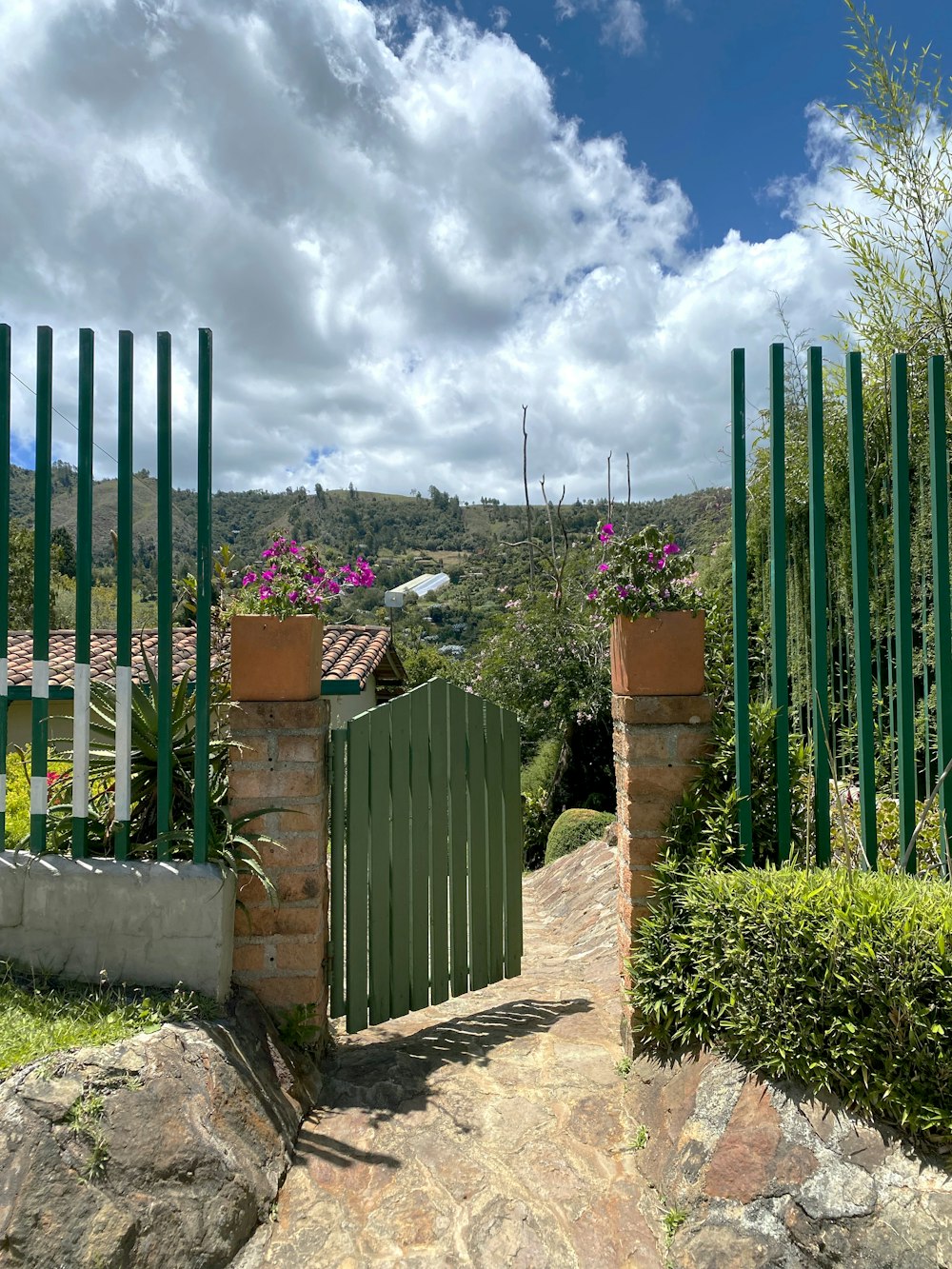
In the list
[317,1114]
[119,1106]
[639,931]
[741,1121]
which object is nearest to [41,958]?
[119,1106]

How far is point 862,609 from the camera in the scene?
3.22 meters

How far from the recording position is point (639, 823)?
3.28 m

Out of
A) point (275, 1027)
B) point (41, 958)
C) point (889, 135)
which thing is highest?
point (889, 135)

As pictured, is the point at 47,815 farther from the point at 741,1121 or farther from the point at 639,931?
the point at 741,1121

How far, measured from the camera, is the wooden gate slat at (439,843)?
3922 mm

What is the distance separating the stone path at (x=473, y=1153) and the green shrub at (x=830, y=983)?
0.58 meters

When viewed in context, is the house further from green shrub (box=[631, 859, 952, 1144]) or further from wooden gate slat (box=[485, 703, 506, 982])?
green shrub (box=[631, 859, 952, 1144])

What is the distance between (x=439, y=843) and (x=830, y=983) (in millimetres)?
1992

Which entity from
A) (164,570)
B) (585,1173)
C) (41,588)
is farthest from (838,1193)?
(41,588)

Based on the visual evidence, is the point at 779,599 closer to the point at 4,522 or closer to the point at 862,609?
the point at 862,609

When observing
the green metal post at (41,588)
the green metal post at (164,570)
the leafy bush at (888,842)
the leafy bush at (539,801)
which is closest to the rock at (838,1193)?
→ the leafy bush at (888,842)

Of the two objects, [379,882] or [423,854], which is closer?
[379,882]

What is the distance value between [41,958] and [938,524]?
4.04m

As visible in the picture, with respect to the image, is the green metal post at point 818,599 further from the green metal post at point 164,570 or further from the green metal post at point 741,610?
the green metal post at point 164,570
